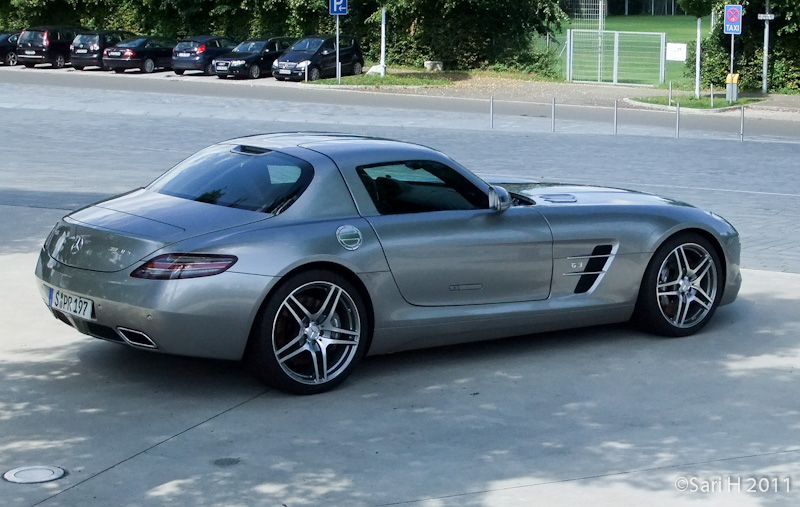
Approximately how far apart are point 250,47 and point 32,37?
10909 mm

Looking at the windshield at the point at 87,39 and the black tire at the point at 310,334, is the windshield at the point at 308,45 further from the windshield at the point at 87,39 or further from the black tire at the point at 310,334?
the black tire at the point at 310,334

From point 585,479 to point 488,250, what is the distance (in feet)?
6.95

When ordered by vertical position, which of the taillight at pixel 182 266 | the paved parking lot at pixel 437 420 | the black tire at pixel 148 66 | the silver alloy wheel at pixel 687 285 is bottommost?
the paved parking lot at pixel 437 420

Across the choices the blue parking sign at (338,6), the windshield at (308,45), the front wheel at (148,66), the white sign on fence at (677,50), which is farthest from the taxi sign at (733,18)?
the front wheel at (148,66)

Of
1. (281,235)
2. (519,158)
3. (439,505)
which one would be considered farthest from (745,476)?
(519,158)

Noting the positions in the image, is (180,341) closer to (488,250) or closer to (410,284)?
(410,284)

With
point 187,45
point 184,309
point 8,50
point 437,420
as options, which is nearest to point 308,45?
point 187,45

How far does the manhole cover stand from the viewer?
5.33 metres

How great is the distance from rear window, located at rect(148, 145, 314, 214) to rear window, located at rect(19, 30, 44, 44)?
148ft

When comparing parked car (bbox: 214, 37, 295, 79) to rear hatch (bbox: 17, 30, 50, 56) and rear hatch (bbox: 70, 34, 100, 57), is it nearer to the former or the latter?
rear hatch (bbox: 70, 34, 100, 57)

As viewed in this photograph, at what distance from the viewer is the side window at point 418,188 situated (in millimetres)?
7129

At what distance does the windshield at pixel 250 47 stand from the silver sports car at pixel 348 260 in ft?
123

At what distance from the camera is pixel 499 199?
24.1 feet

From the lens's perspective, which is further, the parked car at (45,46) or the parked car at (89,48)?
the parked car at (45,46)
